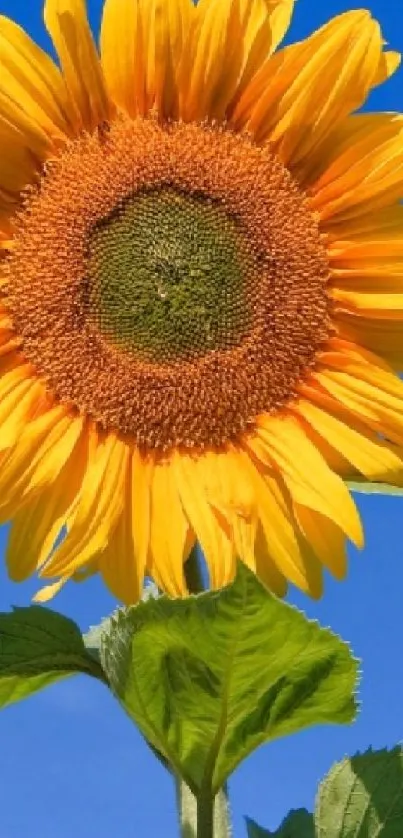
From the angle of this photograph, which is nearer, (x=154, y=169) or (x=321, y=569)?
(x=321, y=569)

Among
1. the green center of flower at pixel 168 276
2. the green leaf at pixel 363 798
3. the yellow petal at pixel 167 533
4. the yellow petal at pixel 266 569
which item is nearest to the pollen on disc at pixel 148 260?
the green center of flower at pixel 168 276

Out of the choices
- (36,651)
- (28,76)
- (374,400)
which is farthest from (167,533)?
(28,76)

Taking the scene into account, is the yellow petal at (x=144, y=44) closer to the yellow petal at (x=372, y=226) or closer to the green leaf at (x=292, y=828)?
the yellow petal at (x=372, y=226)

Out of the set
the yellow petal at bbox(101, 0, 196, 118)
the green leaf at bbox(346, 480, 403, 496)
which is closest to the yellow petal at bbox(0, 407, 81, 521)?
the green leaf at bbox(346, 480, 403, 496)

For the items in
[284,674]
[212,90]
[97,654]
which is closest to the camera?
[284,674]

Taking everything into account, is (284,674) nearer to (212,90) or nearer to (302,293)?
(302,293)

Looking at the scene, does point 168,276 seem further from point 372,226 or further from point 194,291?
point 372,226

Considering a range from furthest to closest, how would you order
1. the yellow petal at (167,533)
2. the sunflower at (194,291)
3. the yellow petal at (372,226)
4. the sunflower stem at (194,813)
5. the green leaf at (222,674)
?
the yellow petal at (372,226), the sunflower at (194,291), the yellow petal at (167,533), the sunflower stem at (194,813), the green leaf at (222,674)

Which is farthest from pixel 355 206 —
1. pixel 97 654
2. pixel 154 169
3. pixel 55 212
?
pixel 97 654
